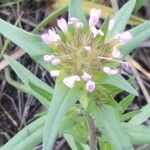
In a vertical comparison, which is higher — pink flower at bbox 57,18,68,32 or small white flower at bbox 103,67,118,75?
pink flower at bbox 57,18,68,32

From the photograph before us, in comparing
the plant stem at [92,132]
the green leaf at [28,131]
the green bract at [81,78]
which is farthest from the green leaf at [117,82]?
the green leaf at [28,131]

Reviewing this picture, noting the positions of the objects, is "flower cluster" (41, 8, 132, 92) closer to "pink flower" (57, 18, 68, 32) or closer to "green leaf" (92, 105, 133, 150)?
"pink flower" (57, 18, 68, 32)

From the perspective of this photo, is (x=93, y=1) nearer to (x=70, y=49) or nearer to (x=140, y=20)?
(x=140, y=20)

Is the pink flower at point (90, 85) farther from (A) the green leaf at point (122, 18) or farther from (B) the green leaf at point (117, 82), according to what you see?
(A) the green leaf at point (122, 18)

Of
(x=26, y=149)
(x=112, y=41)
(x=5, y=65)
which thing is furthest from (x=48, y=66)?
(x=5, y=65)

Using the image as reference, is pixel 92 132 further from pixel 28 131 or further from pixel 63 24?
pixel 63 24

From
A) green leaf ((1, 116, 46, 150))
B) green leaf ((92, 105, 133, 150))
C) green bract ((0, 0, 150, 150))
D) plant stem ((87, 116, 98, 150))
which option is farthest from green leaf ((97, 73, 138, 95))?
green leaf ((1, 116, 46, 150))
